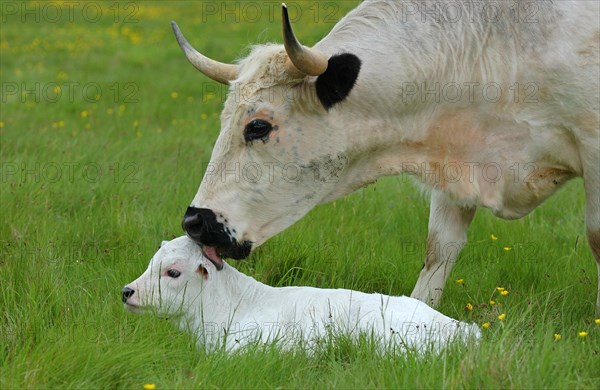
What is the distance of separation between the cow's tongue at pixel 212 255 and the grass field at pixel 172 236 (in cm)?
52

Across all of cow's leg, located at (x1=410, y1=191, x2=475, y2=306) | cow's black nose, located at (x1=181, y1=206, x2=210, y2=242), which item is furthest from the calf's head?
cow's leg, located at (x1=410, y1=191, x2=475, y2=306)

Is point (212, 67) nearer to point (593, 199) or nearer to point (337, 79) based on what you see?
point (337, 79)

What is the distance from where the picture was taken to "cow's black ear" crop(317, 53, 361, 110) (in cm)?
539

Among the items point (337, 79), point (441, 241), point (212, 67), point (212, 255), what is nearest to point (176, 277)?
point (212, 255)

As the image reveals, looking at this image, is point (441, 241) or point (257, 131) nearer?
point (257, 131)

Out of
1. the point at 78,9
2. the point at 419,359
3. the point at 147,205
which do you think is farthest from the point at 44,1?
the point at 419,359

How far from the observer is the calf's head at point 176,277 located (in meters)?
5.60

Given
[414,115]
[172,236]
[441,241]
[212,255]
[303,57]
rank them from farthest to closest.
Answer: [172,236] → [441,241] → [414,115] → [212,255] → [303,57]

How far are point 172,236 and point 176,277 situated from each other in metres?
1.54

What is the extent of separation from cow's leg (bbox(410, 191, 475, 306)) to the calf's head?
64.3 inches

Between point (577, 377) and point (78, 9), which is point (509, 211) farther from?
point (78, 9)

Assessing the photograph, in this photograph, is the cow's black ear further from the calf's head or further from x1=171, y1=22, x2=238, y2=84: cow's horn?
the calf's head

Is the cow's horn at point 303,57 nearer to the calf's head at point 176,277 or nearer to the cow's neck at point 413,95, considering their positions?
the cow's neck at point 413,95

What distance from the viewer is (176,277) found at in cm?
572
